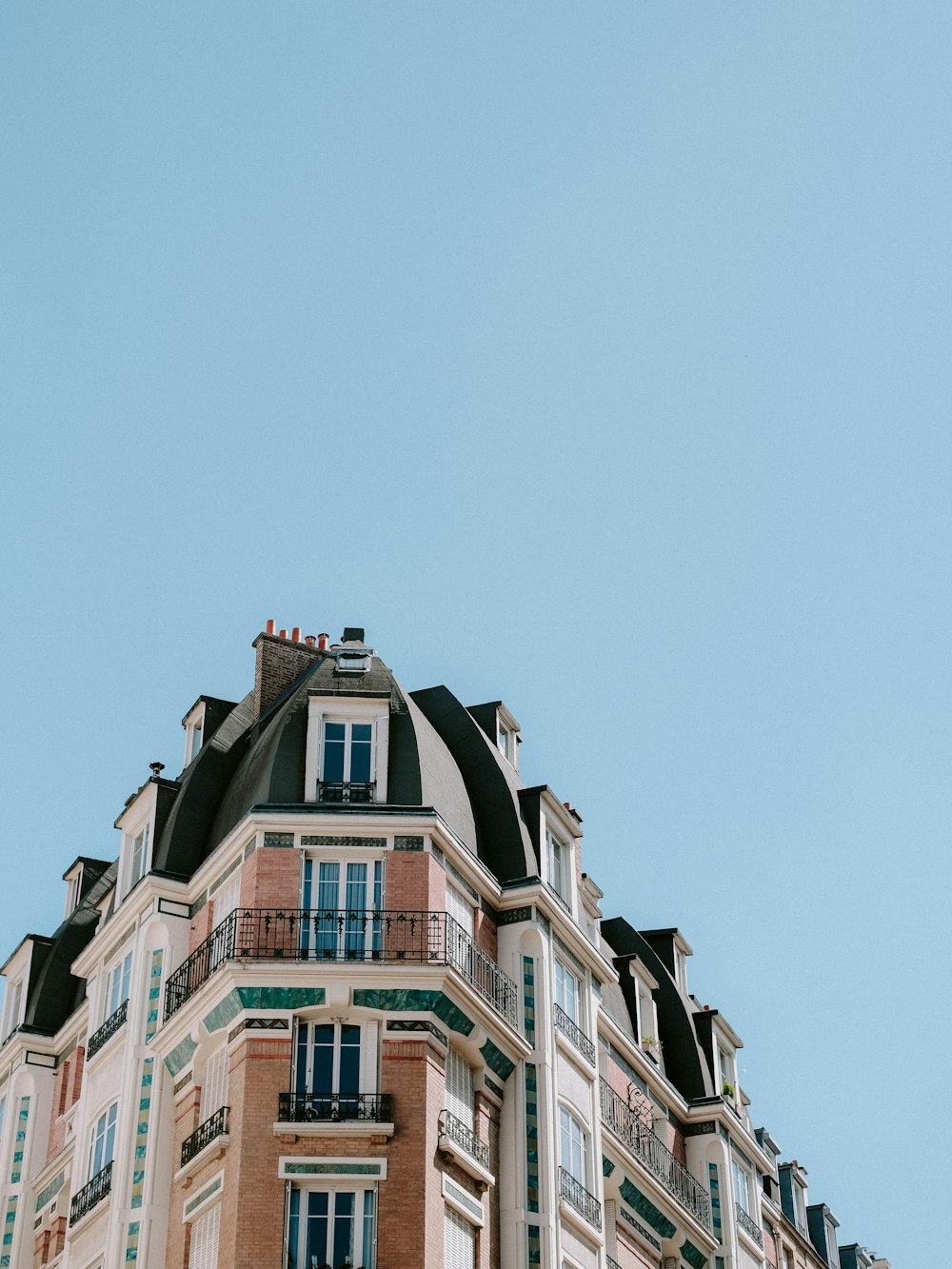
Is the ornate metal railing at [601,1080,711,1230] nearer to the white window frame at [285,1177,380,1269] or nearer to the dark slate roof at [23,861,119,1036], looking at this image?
the white window frame at [285,1177,380,1269]

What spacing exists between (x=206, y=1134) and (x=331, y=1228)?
10.9ft

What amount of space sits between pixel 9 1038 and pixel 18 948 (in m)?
2.93

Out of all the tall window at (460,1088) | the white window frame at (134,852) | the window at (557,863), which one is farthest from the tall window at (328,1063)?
the window at (557,863)

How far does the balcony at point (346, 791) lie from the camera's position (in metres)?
41.9

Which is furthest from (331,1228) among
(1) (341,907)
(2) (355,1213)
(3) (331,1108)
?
(1) (341,907)

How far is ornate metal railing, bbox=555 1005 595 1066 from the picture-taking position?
4300cm

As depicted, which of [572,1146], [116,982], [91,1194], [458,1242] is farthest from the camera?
[116,982]

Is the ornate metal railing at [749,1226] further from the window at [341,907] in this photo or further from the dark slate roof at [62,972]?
the dark slate roof at [62,972]

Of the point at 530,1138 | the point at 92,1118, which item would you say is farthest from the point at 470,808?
the point at 92,1118

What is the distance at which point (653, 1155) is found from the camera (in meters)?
48.3

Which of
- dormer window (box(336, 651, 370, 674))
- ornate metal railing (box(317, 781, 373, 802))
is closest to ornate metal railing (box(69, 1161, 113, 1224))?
ornate metal railing (box(317, 781, 373, 802))

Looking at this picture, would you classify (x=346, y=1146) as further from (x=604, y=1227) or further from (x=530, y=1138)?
(x=604, y=1227)

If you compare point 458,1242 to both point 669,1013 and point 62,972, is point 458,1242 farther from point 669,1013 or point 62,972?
point 669,1013

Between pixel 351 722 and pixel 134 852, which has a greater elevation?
pixel 351 722
